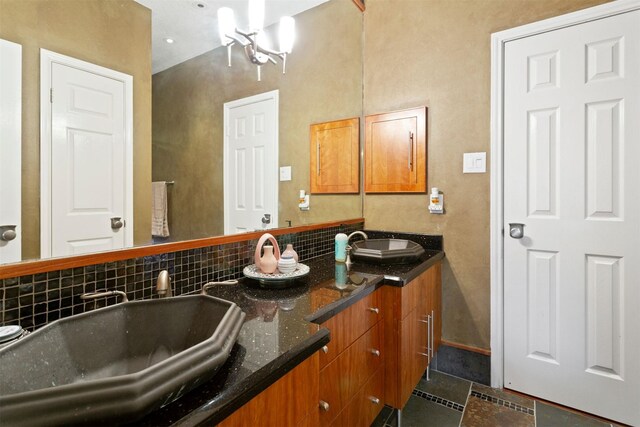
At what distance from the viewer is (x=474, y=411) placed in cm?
181

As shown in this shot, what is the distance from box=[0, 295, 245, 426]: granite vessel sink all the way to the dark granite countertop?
4cm

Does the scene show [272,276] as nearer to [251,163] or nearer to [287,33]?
[251,163]

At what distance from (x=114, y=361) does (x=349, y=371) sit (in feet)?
2.67

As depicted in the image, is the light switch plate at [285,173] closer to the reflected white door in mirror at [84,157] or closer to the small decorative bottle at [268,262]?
the small decorative bottle at [268,262]

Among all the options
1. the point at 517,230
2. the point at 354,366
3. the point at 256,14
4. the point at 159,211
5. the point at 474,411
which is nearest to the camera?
the point at 159,211

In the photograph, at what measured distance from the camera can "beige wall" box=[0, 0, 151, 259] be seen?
90 centimetres

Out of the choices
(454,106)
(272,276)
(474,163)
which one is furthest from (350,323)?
(454,106)

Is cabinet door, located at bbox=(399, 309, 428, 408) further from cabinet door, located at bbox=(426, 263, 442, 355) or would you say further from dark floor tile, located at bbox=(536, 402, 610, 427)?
dark floor tile, located at bbox=(536, 402, 610, 427)

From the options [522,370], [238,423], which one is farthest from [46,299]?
[522,370]

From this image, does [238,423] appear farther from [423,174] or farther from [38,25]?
[423,174]

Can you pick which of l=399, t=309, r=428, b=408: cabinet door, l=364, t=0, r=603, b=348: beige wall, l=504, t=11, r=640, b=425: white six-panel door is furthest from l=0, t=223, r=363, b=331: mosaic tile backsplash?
l=504, t=11, r=640, b=425: white six-panel door

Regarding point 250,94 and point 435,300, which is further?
point 435,300

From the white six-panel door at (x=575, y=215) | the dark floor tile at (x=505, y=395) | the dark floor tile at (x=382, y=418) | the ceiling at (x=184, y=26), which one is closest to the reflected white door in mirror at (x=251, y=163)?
A: the ceiling at (x=184, y=26)

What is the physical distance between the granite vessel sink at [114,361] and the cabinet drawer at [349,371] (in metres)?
0.50
